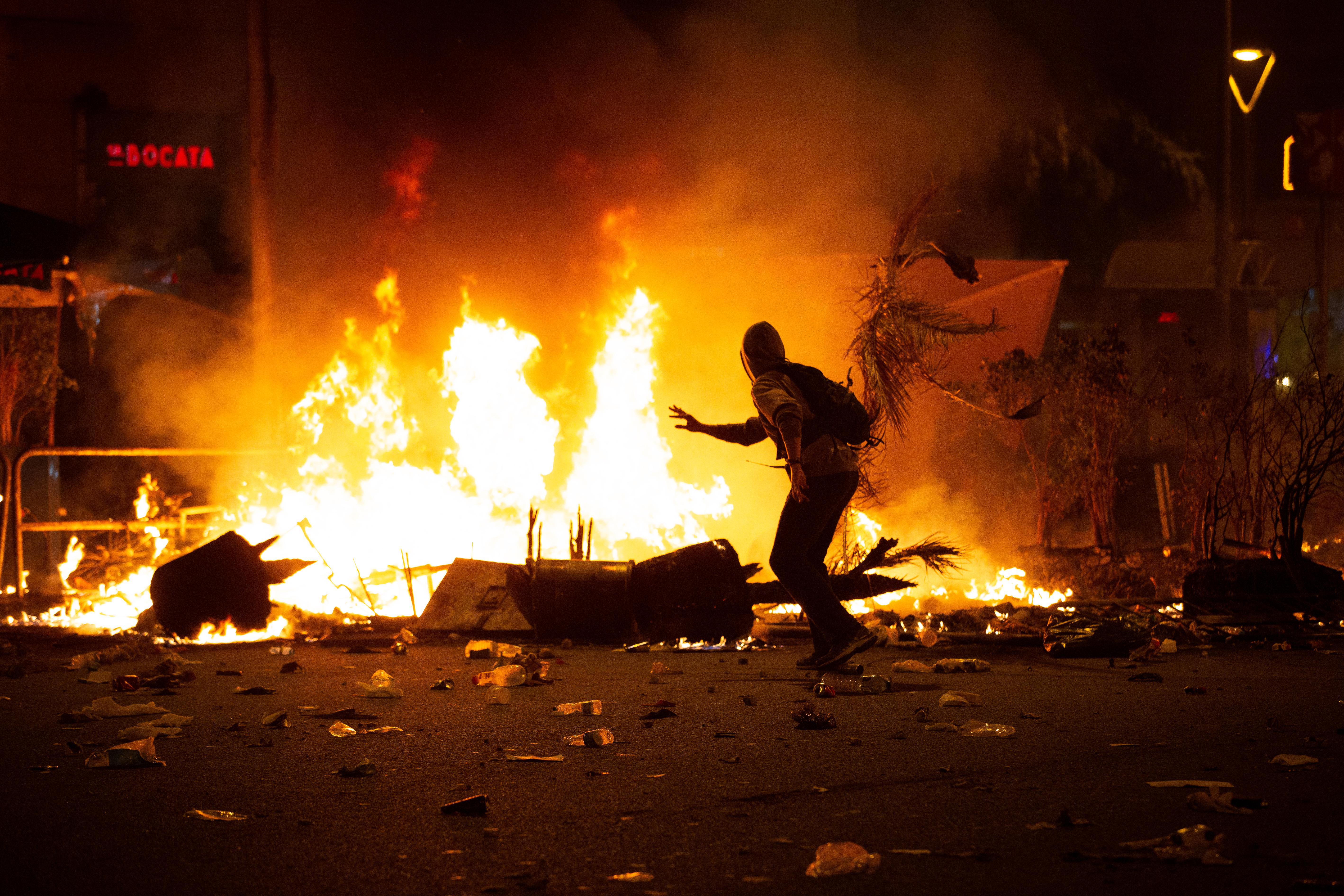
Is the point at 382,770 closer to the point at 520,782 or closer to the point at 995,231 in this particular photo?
the point at 520,782

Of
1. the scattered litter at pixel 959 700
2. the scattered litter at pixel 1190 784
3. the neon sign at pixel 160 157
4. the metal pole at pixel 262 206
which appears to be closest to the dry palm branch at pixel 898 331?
the scattered litter at pixel 959 700

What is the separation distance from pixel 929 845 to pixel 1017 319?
10831 mm

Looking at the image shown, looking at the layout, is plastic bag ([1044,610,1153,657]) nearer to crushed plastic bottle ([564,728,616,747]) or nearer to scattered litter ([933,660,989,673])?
scattered litter ([933,660,989,673])

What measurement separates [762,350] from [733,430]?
0.50 meters

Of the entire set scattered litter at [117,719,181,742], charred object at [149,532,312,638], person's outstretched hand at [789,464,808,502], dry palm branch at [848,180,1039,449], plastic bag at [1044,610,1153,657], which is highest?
dry palm branch at [848,180,1039,449]

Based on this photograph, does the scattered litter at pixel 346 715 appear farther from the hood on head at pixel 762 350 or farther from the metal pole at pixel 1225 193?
the metal pole at pixel 1225 193

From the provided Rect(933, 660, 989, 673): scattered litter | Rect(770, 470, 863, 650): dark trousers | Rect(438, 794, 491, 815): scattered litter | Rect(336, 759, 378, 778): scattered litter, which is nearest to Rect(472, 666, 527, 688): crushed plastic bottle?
Rect(770, 470, 863, 650): dark trousers

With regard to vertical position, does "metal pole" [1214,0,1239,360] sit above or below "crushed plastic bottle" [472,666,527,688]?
above

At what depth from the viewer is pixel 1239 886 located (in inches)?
104

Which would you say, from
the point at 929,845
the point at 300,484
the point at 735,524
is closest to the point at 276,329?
the point at 300,484

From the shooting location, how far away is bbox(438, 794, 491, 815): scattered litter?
334cm

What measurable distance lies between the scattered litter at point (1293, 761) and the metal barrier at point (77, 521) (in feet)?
28.1

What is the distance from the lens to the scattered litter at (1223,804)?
3229 mm

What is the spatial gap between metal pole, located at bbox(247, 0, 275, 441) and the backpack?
22.3ft
